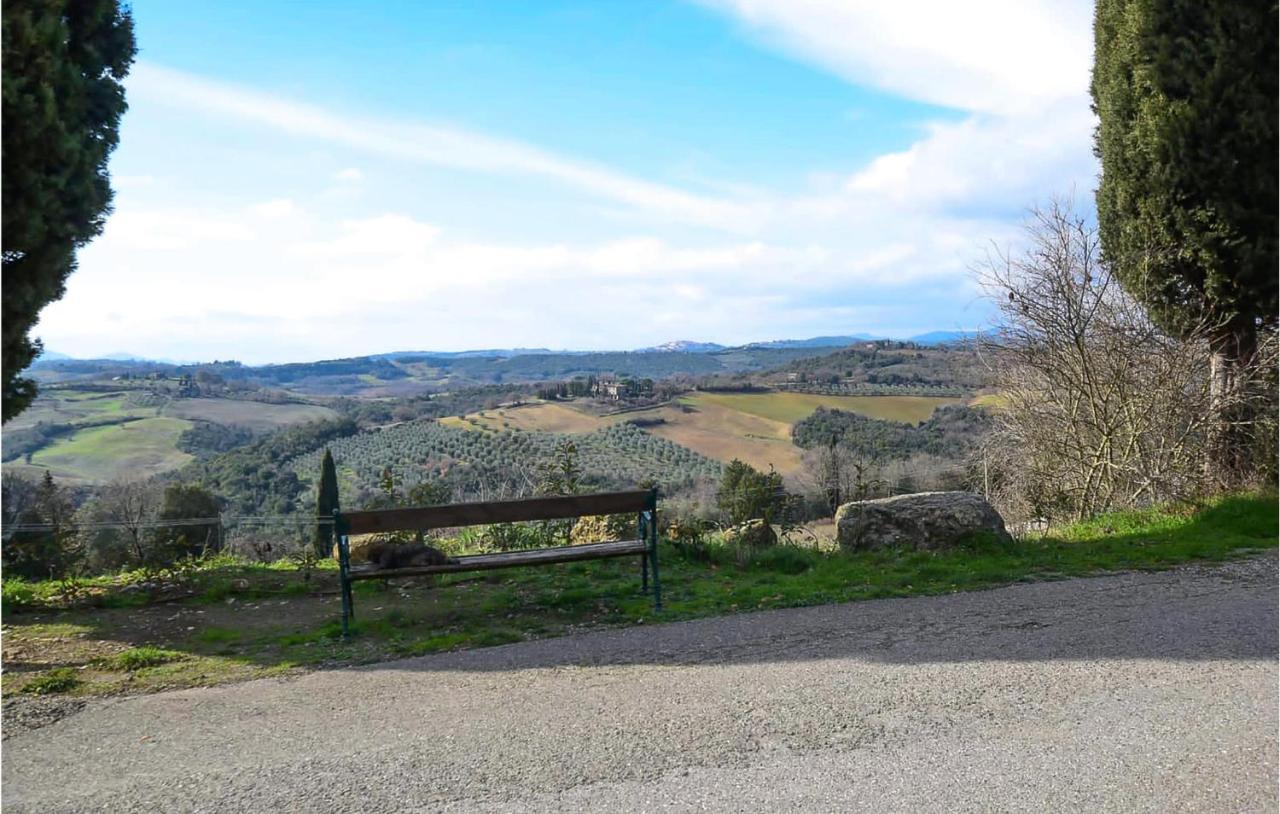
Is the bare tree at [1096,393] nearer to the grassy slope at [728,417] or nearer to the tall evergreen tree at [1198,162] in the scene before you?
the tall evergreen tree at [1198,162]

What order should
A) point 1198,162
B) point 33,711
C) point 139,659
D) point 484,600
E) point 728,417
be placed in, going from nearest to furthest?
point 33,711
point 139,659
point 484,600
point 1198,162
point 728,417

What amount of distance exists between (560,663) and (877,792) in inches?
94.3

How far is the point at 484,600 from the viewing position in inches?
282

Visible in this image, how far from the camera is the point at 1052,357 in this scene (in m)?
10.9

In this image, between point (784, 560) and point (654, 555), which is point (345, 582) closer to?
point (654, 555)

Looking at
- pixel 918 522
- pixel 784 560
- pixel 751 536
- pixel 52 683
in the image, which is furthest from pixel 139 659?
pixel 918 522

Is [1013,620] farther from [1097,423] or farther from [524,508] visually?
[1097,423]

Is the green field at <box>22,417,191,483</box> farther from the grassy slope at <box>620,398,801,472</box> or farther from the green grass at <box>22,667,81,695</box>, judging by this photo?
the green grass at <box>22,667,81,695</box>

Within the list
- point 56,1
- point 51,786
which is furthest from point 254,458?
point 51,786

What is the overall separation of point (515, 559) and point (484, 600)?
62cm

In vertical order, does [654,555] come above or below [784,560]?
above

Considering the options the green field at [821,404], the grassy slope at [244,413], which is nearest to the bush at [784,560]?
the green field at [821,404]

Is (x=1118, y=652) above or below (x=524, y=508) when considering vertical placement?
below

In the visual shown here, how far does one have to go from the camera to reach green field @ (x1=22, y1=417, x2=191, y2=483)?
1336 inches
